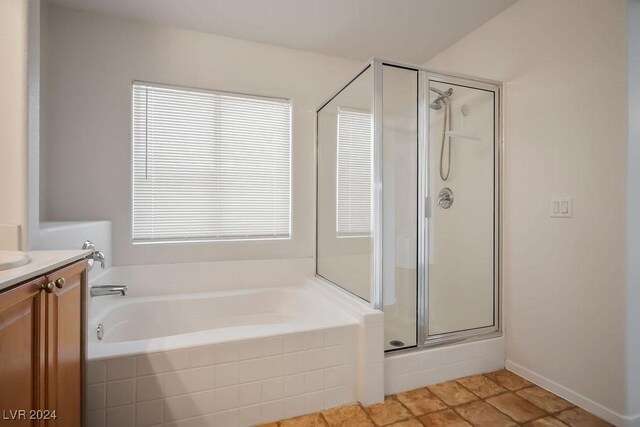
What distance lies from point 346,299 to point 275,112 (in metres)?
1.68

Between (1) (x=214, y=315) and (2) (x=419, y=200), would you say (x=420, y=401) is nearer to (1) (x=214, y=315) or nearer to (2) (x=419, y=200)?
(2) (x=419, y=200)

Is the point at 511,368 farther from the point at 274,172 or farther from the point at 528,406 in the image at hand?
the point at 274,172

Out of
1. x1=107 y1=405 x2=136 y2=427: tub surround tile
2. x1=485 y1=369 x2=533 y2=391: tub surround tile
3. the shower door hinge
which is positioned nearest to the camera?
x1=107 y1=405 x2=136 y2=427: tub surround tile

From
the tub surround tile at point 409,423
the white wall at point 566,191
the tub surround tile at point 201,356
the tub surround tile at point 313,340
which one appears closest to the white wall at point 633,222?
the white wall at point 566,191

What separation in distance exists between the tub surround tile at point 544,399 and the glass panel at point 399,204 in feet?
2.32

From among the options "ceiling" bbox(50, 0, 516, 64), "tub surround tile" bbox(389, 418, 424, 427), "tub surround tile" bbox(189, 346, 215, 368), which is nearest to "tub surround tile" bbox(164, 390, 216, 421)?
"tub surround tile" bbox(189, 346, 215, 368)

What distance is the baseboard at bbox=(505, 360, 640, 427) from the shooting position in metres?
1.56

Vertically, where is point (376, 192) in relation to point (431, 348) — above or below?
above

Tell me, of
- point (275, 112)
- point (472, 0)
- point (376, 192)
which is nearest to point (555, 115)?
point (472, 0)

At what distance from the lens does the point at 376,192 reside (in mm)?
1929

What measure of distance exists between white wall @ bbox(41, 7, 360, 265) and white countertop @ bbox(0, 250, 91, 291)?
4.07 ft

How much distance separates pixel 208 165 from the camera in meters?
2.54

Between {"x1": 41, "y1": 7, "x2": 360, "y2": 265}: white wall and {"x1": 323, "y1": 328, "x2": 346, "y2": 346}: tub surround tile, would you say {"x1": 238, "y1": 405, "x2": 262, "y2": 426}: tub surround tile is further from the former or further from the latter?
{"x1": 41, "y1": 7, "x2": 360, "y2": 265}: white wall

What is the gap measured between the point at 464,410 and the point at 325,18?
271 centimetres
